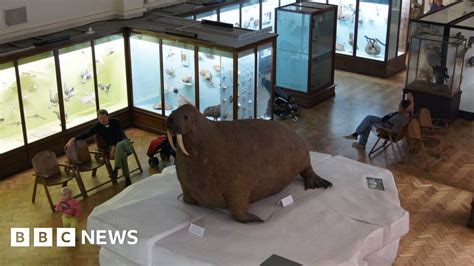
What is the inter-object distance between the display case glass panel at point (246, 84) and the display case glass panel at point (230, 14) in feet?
10.7

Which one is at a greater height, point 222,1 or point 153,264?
point 222,1

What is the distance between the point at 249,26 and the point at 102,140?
233 inches

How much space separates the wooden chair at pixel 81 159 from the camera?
10.2m

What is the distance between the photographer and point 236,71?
11.4 meters

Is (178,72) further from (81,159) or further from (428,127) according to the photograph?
(428,127)

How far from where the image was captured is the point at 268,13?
1595cm

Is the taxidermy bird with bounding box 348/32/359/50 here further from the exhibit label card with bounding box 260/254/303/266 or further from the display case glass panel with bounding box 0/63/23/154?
the exhibit label card with bounding box 260/254/303/266

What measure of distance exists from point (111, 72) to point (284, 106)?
359cm

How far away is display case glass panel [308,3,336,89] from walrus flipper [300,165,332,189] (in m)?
6.74

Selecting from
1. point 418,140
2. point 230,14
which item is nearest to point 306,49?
point 230,14

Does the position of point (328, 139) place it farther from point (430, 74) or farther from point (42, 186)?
point (42, 186)

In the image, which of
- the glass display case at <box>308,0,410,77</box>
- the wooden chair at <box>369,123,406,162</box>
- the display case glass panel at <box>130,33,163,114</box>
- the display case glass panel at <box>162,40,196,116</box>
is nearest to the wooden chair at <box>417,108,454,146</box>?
the wooden chair at <box>369,123,406,162</box>

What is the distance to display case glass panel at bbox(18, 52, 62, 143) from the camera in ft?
36.5

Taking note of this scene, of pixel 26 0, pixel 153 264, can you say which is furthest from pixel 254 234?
pixel 26 0
